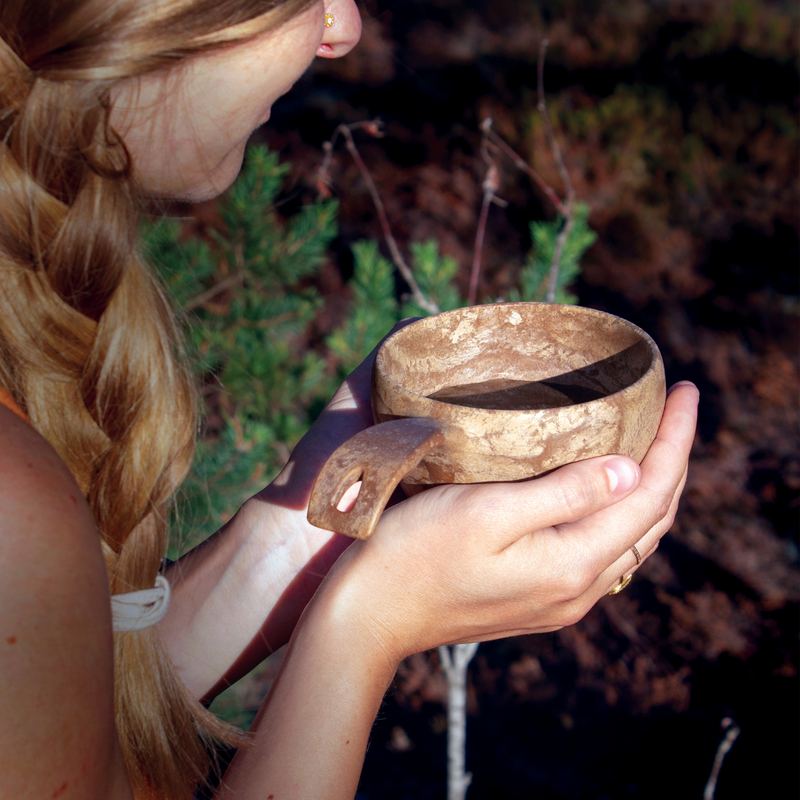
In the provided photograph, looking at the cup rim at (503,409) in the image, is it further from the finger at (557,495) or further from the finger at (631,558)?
the finger at (631,558)

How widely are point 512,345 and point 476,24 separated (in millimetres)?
3889

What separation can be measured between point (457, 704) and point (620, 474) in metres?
1.09

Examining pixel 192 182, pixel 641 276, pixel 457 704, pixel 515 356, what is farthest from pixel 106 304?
pixel 641 276

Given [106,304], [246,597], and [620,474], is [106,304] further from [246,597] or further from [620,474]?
[620,474]

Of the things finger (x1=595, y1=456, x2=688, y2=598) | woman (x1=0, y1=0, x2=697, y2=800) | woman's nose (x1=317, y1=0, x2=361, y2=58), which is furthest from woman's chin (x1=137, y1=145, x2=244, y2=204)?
finger (x1=595, y1=456, x2=688, y2=598)

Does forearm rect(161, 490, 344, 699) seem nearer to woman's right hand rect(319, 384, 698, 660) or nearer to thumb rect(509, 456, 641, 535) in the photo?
woman's right hand rect(319, 384, 698, 660)

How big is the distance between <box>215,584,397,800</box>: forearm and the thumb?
0.79 feet

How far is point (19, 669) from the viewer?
54cm

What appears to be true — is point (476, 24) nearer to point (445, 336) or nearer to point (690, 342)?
point (690, 342)

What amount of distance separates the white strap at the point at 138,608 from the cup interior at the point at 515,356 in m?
0.43

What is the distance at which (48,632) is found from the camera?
1.83 ft

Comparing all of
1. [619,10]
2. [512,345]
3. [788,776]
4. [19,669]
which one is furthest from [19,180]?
[619,10]

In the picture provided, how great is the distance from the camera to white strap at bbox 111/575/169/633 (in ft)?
3.00

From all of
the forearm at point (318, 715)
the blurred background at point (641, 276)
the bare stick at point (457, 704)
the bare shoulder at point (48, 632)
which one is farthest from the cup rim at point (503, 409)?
the bare stick at point (457, 704)
